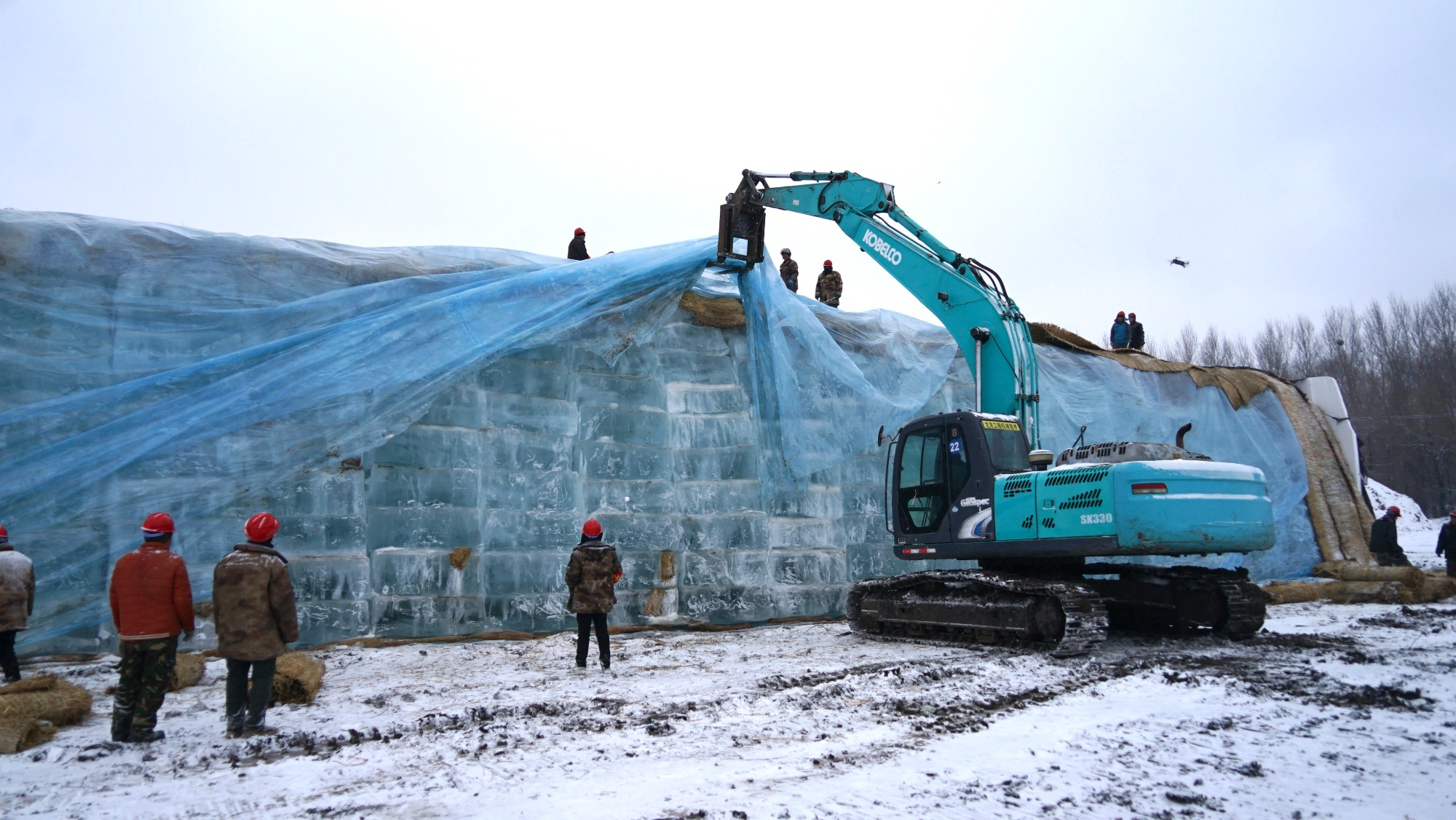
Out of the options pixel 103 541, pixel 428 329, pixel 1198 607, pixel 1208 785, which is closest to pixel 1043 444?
pixel 1198 607

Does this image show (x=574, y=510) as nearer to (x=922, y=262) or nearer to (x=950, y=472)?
(x=950, y=472)

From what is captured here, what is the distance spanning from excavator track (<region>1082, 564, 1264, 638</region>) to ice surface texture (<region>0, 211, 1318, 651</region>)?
3.26 meters

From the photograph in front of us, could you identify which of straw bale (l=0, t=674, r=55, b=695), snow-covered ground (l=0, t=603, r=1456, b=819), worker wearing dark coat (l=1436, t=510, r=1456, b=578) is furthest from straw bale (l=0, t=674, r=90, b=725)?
worker wearing dark coat (l=1436, t=510, r=1456, b=578)

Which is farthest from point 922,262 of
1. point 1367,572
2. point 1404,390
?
point 1404,390

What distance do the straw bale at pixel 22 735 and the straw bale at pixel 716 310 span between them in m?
7.41

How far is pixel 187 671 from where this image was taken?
269 inches

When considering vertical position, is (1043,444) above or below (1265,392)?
below

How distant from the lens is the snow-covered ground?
3.86 metres

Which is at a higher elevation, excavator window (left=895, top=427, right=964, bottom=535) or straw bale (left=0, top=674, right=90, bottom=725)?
excavator window (left=895, top=427, right=964, bottom=535)

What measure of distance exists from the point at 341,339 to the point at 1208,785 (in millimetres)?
7577

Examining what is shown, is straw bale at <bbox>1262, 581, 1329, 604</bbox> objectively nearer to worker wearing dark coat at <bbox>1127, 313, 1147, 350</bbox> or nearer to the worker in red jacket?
worker wearing dark coat at <bbox>1127, 313, 1147, 350</bbox>

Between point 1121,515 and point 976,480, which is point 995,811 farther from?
point 976,480

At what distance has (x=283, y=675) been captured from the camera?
6.14m

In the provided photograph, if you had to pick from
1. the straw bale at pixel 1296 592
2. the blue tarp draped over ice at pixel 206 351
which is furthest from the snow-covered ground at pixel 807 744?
the straw bale at pixel 1296 592
